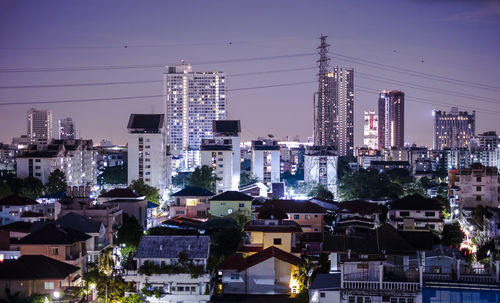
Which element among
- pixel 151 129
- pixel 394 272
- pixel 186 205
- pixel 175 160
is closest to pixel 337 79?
pixel 175 160

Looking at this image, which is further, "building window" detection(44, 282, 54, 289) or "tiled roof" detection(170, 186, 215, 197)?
"tiled roof" detection(170, 186, 215, 197)

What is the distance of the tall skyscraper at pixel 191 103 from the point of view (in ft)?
290

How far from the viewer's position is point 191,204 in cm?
3322

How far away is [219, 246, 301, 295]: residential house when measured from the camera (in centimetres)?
1745

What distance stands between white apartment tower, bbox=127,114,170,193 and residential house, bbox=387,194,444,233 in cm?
2338

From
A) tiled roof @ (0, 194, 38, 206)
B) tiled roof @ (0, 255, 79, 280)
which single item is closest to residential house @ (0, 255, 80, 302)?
tiled roof @ (0, 255, 79, 280)

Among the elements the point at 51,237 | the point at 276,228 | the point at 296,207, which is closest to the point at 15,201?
the point at 51,237

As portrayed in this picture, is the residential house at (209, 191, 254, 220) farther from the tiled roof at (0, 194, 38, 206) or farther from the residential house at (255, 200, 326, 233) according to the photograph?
the tiled roof at (0, 194, 38, 206)

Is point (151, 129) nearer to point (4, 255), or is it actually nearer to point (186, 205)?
point (186, 205)

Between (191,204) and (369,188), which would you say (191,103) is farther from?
(191,204)

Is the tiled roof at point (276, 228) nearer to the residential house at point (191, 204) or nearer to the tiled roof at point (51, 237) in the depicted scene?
the tiled roof at point (51, 237)

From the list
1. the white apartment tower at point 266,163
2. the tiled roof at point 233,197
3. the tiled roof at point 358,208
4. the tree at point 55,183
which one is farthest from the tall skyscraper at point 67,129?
the tiled roof at point 358,208

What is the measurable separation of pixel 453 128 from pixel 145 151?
85.0 meters

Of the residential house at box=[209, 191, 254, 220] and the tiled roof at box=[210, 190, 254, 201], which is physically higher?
the tiled roof at box=[210, 190, 254, 201]
